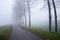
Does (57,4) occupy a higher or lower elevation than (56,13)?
higher

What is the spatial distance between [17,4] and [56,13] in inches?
1585

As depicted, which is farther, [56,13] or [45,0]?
[45,0]

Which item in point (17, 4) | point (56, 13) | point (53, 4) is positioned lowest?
point (56, 13)

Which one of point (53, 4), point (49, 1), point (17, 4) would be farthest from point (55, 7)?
point (17, 4)

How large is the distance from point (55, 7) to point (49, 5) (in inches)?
87.1

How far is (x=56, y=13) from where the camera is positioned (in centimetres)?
2570

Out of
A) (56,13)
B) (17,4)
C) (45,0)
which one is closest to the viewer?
(56,13)

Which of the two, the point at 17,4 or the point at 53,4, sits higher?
the point at 17,4

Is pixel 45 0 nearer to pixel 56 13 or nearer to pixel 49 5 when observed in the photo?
pixel 49 5

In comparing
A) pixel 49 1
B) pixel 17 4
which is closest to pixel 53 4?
pixel 49 1

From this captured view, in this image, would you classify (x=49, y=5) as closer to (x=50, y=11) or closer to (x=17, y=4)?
(x=50, y=11)

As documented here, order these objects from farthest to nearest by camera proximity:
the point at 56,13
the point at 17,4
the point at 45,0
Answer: the point at 17,4 < the point at 45,0 < the point at 56,13

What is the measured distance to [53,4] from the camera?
26172mm

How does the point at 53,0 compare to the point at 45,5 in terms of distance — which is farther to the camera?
the point at 45,5
